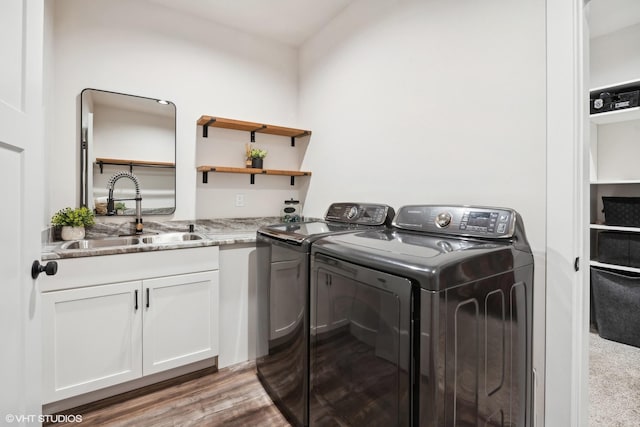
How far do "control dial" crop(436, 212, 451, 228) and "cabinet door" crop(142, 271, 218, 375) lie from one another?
4.71ft

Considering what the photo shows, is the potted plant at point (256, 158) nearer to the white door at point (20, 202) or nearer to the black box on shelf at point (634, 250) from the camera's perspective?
the white door at point (20, 202)

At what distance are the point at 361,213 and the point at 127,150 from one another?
1829 mm

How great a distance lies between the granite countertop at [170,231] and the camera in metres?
1.64

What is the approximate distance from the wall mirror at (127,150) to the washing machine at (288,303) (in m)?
1.02

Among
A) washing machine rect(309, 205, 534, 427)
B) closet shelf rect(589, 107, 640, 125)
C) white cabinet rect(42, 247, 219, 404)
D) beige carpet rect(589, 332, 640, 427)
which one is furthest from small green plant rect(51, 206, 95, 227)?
closet shelf rect(589, 107, 640, 125)

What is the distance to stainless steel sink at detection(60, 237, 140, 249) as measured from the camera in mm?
1940

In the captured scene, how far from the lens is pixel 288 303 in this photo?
1.68 meters

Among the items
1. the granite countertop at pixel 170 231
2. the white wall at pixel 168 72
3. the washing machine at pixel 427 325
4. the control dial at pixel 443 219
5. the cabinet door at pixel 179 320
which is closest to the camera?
the washing machine at pixel 427 325

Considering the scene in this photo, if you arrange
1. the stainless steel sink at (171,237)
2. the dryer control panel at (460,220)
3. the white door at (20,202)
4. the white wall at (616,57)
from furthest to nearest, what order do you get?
1. the white wall at (616,57)
2. the stainless steel sink at (171,237)
3. the dryer control panel at (460,220)
4. the white door at (20,202)

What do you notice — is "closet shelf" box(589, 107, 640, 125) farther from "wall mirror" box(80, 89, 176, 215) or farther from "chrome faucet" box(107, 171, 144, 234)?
"chrome faucet" box(107, 171, 144, 234)

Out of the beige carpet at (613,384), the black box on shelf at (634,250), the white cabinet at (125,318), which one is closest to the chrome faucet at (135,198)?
the white cabinet at (125,318)

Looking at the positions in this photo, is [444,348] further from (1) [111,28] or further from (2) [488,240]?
(1) [111,28]

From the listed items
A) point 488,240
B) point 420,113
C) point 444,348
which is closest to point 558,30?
point 420,113

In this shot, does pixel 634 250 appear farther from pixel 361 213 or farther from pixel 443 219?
pixel 361 213
